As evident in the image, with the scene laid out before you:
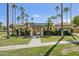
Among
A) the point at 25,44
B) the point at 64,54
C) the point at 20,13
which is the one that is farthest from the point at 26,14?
the point at 64,54

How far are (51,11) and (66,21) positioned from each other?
1.71 feet

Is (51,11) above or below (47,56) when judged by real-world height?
above

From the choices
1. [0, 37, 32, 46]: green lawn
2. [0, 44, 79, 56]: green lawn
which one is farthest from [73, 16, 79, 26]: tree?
[0, 37, 32, 46]: green lawn

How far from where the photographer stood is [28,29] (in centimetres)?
971

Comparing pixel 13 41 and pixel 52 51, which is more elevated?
pixel 13 41

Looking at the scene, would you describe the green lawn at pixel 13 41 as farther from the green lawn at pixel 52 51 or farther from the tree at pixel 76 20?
the tree at pixel 76 20

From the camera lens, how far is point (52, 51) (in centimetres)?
948

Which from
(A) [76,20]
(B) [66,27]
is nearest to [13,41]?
(B) [66,27]

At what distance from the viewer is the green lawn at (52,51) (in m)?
9.42

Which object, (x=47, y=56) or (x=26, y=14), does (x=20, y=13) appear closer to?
(x=26, y=14)

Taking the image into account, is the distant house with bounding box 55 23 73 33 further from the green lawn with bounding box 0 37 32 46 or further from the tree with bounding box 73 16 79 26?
the green lawn with bounding box 0 37 32 46

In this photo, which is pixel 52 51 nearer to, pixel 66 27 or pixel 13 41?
pixel 66 27

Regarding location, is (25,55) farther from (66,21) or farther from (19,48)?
(66,21)

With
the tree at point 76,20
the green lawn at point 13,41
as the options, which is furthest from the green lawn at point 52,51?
the tree at point 76,20
